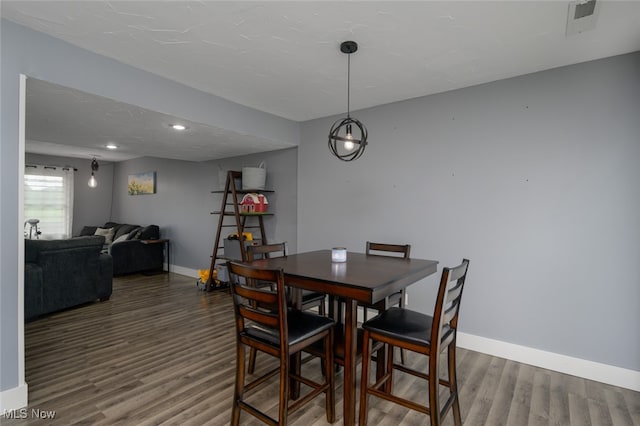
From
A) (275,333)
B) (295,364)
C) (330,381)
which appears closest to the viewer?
(275,333)

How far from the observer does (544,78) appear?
269 centimetres

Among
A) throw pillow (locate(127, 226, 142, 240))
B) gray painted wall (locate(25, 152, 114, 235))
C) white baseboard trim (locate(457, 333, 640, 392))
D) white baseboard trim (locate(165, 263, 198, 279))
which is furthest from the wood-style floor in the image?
gray painted wall (locate(25, 152, 114, 235))

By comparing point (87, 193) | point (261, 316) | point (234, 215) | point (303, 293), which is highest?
point (87, 193)

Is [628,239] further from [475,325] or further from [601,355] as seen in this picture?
[475,325]

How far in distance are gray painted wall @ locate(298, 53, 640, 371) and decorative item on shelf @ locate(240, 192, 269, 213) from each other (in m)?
1.57

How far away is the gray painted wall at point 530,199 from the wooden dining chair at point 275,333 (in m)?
1.73

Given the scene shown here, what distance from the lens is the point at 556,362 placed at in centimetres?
261

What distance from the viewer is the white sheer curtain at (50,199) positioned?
672 centimetres

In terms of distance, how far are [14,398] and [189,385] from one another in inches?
38.7

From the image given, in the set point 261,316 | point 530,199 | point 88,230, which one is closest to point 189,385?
point 261,316

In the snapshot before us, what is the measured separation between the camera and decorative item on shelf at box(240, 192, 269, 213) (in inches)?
177

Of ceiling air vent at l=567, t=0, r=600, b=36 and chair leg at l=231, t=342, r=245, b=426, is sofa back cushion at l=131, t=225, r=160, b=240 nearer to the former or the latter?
chair leg at l=231, t=342, r=245, b=426

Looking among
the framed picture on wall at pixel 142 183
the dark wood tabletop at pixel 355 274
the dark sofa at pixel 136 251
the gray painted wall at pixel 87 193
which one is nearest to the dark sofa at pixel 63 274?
the dark sofa at pixel 136 251

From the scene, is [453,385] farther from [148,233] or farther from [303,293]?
[148,233]
